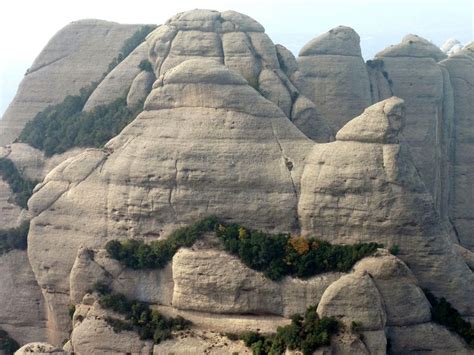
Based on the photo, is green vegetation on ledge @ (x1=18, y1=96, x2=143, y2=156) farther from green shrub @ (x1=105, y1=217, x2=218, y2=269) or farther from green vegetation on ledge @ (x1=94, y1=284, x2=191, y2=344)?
green vegetation on ledge @ (x1=94, y1=284, x2=191, y2=344)

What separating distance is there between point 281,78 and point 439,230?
10.5 meters

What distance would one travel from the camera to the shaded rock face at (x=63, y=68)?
4525 centimetres

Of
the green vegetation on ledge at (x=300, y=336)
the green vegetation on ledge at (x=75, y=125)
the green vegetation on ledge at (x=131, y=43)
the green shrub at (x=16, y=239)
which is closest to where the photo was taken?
the green vegetation on ledge at (x=300, y=336)

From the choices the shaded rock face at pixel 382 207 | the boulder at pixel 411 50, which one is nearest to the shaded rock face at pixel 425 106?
the boulder at pixel 411 50

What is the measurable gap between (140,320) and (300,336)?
5.89 metres

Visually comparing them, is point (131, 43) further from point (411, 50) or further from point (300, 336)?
point (300, 336)

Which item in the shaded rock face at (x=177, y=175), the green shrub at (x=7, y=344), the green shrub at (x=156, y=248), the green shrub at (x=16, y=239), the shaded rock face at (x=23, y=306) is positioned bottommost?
the green shrub at (x=7, y=344)

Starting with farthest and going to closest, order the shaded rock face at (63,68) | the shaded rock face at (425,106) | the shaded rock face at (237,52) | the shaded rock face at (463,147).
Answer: the shaded rock face at (63,68) → the shaded rock face at (425,106) → the shaded rock face at (463,147) → the shaded rock face at (237,52)

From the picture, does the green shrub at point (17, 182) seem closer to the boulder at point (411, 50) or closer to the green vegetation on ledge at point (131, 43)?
the green vegetation on ledge at point (131, 43)

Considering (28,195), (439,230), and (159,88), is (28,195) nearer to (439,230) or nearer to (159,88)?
(159,88)

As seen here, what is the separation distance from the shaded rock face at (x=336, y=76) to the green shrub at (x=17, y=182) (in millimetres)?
12255

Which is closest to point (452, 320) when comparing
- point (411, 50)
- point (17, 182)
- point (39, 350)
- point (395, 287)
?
point (395, 287)

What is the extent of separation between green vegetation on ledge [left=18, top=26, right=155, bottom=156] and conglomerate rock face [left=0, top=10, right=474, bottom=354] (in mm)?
661

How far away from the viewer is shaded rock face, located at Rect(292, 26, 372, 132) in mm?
43656
